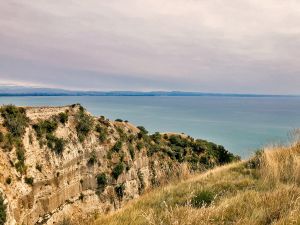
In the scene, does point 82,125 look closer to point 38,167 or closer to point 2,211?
point 38,167

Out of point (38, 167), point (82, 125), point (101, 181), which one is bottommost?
point (101, 181)

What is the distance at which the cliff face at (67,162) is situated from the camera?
31.8 meters

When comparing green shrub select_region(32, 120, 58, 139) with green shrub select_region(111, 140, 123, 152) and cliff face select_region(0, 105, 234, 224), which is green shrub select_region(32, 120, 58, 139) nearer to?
cliff face select_region(0, 105, 234, 224)

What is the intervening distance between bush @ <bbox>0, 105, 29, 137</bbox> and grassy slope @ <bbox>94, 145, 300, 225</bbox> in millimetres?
30612

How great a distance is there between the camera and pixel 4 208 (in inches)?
1003

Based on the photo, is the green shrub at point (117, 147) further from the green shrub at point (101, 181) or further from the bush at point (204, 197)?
the bush at point (204, 197)

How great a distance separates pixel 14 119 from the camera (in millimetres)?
36188

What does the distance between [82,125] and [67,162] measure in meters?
8.36

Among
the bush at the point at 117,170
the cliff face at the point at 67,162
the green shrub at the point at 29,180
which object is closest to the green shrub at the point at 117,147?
the cliff face at the point at 67,162

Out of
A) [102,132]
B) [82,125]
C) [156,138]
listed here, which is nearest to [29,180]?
[82,125]

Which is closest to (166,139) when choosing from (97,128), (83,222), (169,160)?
(169,160)

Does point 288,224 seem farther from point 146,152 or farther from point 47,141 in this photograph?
point 146,152

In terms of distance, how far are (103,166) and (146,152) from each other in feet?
44.0

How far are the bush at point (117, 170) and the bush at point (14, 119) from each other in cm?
1644
